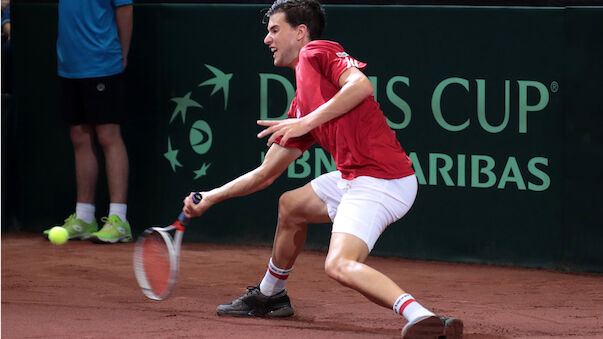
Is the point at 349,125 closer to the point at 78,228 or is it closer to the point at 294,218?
the point at 294,218

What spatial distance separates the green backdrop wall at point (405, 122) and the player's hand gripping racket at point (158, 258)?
7.03ft

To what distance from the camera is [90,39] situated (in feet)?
22.5

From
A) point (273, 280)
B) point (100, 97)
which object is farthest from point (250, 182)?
point (100, 97)

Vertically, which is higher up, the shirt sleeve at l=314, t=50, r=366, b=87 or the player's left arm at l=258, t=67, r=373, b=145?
the shirt sleeve at l=314, t=50, r=366, b=87

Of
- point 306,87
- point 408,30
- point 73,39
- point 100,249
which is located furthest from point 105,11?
point 306,87

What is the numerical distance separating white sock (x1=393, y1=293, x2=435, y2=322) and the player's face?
116 cm

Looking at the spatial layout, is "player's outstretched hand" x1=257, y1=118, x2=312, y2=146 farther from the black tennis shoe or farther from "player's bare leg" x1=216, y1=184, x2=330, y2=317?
the black tennis shoe

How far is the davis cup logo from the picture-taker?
6.93 meters

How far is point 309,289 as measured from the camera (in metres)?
5.55

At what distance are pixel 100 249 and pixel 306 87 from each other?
2822 millimetres

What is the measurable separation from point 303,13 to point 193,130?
8.50ft

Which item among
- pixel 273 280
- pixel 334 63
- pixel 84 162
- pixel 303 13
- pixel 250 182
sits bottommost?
pixel 84 162

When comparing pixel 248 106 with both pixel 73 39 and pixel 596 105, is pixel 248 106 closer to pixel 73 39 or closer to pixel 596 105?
pixel 73 39

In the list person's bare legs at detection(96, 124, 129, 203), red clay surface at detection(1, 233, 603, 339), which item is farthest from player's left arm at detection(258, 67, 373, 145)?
person's bare legs at detection(96, 124, 129, 203)
